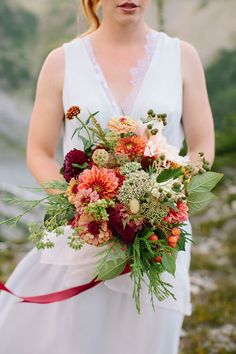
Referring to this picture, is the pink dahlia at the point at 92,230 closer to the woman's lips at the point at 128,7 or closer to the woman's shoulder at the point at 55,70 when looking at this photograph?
the woman's shoulder at the point at 55,70

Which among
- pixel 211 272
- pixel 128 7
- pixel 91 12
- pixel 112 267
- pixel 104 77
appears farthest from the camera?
pixel 211 272

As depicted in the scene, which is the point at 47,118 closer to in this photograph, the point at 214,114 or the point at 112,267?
the point at 112,267

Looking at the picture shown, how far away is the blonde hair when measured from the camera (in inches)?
138

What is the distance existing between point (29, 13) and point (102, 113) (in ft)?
52.0

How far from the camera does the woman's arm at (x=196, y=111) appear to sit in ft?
10.9

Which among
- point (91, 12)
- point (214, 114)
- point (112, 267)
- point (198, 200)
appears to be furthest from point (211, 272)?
point (214, 114)

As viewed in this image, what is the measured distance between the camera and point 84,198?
261 cm

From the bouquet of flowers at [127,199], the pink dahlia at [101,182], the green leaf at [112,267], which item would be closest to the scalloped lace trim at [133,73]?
the bouquet of flowers at [127,199]

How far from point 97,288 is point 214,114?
12.1 metres

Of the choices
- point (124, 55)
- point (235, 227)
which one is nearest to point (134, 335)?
point (124, 55)

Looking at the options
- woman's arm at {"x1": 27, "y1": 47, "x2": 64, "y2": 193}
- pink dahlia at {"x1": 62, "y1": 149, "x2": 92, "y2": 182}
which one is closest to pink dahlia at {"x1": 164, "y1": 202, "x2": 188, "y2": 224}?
pink dahlia at {"x1": 62, "y1": 149, "x2": 92, "y2": 182}

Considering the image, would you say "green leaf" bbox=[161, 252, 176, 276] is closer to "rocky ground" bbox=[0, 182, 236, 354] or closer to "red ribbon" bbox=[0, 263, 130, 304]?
"red ribbon" bbox=[0, 263, 130, 304]

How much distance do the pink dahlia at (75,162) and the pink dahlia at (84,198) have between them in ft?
0.49

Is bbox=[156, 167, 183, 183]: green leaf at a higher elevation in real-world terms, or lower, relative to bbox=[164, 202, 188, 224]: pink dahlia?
higher
